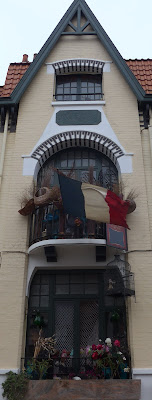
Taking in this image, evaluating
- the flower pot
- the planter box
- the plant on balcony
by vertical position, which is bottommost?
the planter box

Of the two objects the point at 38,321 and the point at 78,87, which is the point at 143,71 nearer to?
the point at 78,87

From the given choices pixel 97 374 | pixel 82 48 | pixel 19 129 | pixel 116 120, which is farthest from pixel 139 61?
pixel 97 374

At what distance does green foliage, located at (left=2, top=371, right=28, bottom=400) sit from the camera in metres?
7.72

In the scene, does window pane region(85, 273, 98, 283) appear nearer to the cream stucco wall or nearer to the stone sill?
the cream stucco wall

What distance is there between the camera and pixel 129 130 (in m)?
11.0

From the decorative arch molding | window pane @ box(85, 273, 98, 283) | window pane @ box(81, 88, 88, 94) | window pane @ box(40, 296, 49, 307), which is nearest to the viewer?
window pane @ box(40, 296, 49, 307)

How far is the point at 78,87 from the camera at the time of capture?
40.4 ft

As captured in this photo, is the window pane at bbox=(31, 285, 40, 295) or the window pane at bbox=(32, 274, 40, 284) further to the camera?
the window pane at bbox=(32, 274, 40, 284)

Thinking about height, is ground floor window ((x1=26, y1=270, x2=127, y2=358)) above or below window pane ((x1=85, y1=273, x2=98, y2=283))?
below

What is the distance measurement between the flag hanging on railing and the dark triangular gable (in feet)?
13.0

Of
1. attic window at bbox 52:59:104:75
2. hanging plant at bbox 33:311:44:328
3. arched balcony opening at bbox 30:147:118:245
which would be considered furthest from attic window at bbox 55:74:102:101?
hanging plant at bbox 33:311:44:328

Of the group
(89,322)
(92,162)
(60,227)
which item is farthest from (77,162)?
(89,322)

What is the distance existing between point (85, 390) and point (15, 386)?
144 cm

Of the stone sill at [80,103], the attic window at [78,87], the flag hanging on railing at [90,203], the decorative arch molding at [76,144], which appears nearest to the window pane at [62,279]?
the flag hanging on railing at [90,203]
